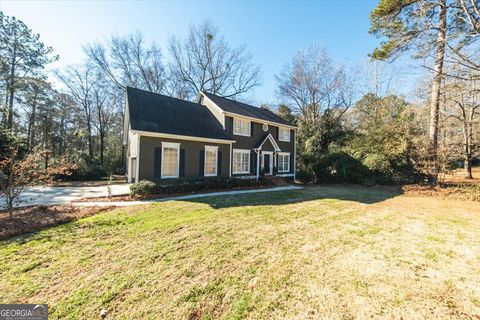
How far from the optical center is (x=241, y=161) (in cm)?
1681

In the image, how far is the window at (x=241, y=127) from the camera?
16.7m

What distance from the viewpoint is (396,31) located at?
42.1ft

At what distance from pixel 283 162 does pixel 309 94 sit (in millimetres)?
9894

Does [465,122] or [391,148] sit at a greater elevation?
[465,122]

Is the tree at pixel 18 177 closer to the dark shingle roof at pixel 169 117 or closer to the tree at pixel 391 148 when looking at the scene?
the dark shingle roof at pixel 169 117

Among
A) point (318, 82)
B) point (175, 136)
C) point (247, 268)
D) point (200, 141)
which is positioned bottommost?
point (247, 268)

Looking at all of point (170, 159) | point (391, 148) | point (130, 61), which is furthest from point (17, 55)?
point (391, 148)

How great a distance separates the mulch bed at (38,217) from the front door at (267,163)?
12.3m

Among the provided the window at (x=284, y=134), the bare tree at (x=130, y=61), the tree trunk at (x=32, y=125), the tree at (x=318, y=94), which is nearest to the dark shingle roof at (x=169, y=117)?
the window at (x=284, y=134)

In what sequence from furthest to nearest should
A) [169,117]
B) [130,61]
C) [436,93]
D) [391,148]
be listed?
[130,61] → [391,148] → [169,117] → [436,93]

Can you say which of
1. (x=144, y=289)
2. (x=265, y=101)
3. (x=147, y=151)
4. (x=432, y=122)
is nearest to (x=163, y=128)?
(x=147, y=151)

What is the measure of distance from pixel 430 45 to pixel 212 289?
14.5 metres

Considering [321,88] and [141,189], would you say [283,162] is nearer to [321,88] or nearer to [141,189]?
[321,88]

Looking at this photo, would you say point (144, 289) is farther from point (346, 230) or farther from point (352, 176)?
point (352, 176)
